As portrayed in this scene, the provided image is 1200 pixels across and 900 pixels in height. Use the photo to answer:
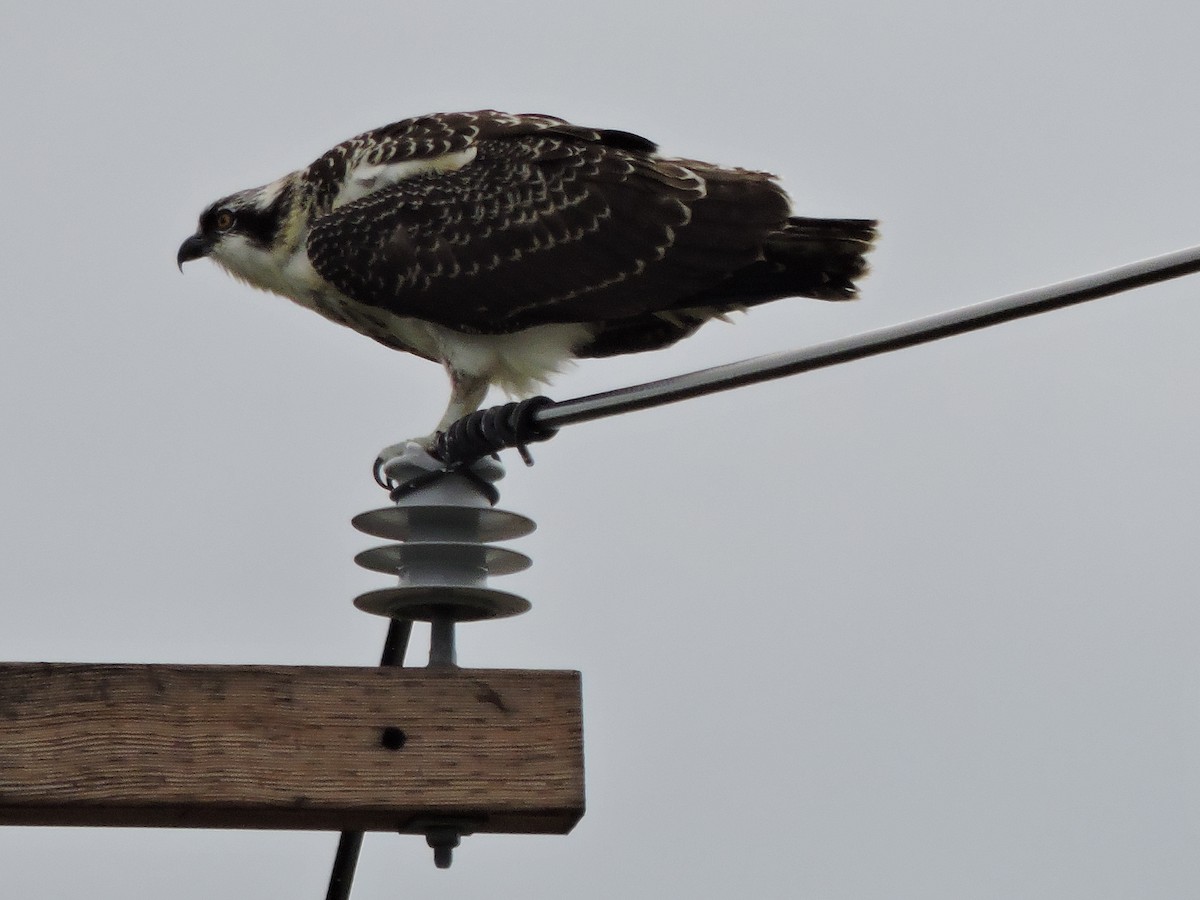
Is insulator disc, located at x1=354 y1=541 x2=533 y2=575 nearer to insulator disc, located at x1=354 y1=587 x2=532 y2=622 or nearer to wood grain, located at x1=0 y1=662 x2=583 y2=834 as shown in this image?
insulator disc, located at x1=354 y1=587 x2=532 y2=622

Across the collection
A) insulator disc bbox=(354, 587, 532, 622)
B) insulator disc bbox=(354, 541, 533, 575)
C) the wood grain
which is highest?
insulator disc bbox=(354, 541, 533, 575)

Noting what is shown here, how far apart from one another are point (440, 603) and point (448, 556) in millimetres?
118

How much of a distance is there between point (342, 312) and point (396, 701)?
3258 millimetres

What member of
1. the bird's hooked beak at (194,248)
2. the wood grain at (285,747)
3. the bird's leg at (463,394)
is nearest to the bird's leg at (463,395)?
the bird's leg at (463,394)

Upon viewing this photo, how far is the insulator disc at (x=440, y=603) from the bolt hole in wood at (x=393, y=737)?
0.56 m

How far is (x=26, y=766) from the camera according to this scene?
3609mm

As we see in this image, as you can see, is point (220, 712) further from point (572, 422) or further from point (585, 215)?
point (585, 215)

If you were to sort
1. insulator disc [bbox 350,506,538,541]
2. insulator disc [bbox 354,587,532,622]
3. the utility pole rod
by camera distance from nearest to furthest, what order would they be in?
the utility pole rod
insulator disc [bbox 354,587,532,622]
insulator disc [bbox 350,506,538,541]

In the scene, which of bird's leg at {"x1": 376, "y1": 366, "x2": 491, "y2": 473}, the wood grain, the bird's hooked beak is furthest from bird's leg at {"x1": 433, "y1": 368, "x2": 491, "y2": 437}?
the wood grain

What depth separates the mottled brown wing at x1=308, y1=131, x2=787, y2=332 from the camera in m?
6.03

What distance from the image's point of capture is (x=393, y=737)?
3746 millimetres

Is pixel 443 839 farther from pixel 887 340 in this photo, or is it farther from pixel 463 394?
pixel 463 394

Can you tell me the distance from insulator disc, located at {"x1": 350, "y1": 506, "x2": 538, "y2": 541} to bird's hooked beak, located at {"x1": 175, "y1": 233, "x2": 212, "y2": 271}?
3.26 m

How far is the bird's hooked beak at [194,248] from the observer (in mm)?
7367
